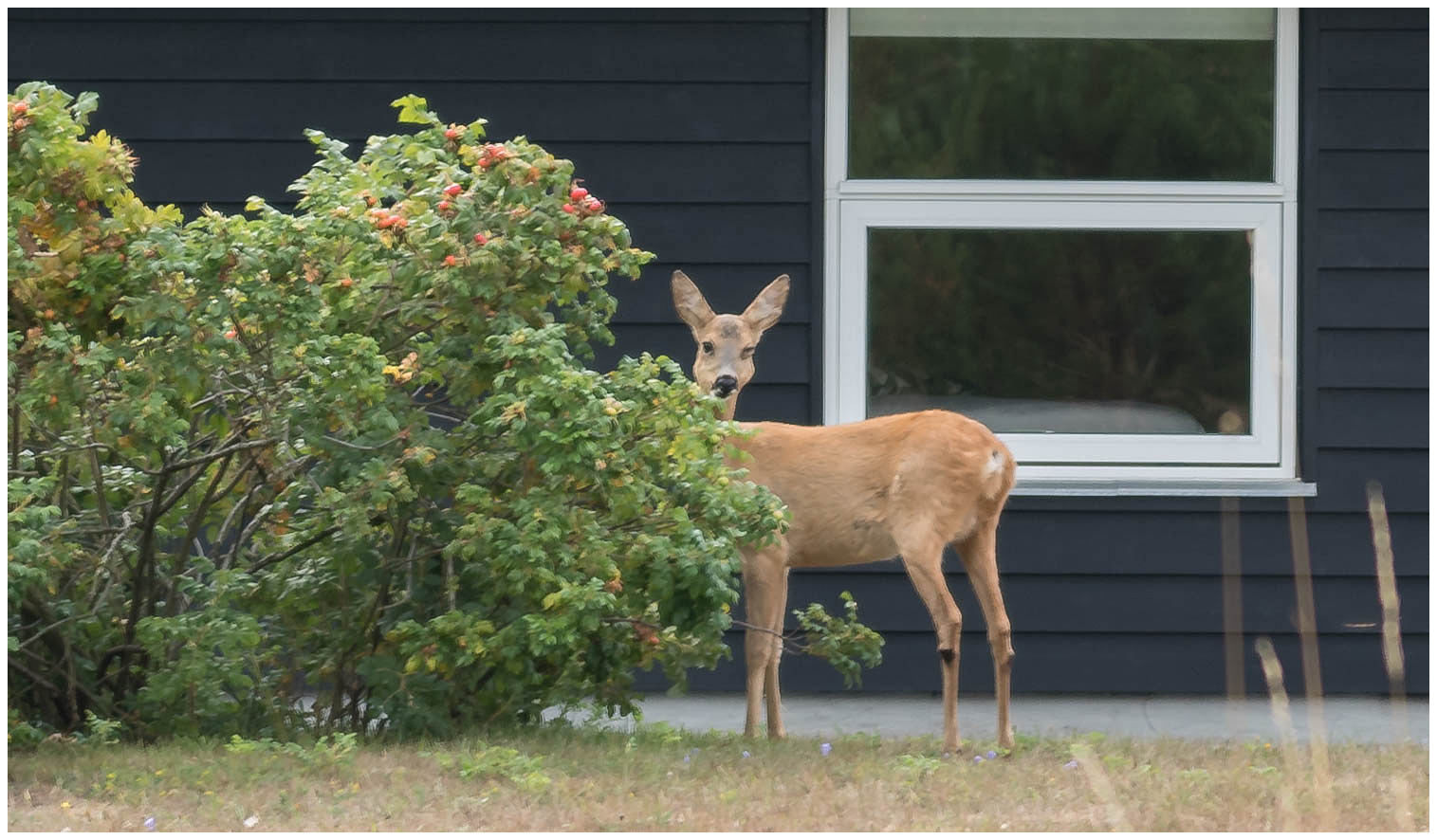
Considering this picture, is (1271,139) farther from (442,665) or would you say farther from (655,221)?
(442,665)

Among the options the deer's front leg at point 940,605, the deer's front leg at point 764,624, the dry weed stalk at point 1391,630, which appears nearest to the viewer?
the dry weed stalk at point 1391,630

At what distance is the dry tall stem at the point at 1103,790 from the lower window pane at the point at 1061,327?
6.94ft

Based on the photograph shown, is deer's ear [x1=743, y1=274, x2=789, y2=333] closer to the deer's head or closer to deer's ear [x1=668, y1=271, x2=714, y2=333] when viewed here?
the deer's head

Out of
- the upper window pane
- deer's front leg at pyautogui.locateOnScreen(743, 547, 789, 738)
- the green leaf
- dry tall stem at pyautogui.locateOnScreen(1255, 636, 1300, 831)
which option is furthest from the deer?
the upper window pane

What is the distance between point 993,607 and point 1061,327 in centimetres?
186

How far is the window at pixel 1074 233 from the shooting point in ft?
22.9

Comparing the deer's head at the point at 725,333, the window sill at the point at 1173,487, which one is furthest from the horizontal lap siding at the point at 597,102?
the deer's head at the point at 725,333

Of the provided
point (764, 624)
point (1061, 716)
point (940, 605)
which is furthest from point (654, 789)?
point (1061, 716)

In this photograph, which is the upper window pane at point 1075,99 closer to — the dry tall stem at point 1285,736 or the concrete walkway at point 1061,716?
the concrete walkway at point 1061,716

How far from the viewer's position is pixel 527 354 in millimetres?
4789

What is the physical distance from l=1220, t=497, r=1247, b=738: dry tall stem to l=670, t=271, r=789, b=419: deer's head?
2192 mm

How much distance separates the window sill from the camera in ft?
22.7

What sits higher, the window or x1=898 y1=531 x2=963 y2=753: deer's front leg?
the window

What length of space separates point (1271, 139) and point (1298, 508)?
149 centimetres
